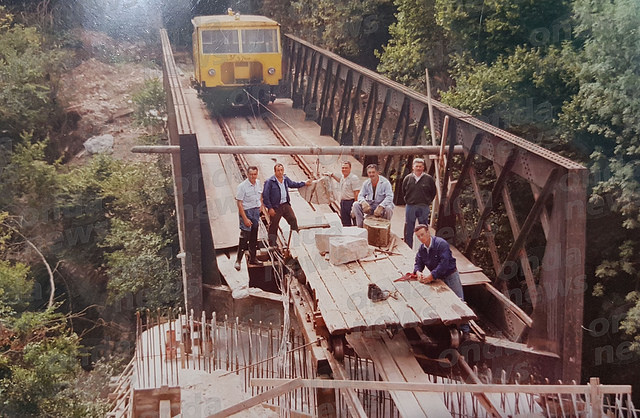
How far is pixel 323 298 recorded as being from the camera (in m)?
6.27

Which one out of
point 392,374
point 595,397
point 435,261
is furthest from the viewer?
point 435,261

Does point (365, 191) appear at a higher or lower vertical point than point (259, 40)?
lower

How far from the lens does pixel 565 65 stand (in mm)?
11930

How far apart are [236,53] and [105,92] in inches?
518

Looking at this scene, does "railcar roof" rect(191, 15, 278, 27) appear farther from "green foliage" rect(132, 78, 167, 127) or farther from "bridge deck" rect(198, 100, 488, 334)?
"bridge deck" rect(198, 100, 488, 334)

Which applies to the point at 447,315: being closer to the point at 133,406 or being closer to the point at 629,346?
the point at 133,406

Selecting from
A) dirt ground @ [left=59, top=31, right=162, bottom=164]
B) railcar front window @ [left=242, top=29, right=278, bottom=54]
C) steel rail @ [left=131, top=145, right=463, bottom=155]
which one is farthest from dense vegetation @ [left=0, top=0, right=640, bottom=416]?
steel rail @ [left=131, top=145, right=463, bottom=155]

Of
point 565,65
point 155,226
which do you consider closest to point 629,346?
point 565,65

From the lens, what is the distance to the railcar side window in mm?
17906

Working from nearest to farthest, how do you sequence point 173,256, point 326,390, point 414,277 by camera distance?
point 326,390 → point 414,277 → point 173,256

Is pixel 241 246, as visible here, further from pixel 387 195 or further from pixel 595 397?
pixel 595 397

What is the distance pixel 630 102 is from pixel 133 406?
26.8 ft

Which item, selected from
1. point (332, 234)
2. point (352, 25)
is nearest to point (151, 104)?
point (352, 25)

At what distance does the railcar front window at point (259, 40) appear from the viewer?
18078 mm
